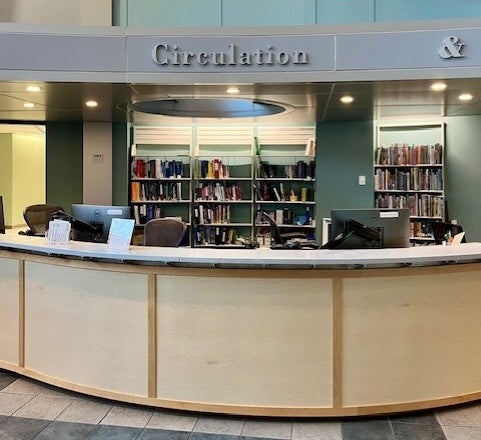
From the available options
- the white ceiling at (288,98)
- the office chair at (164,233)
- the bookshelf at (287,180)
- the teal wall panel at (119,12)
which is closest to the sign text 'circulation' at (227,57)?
the white ceiling at (288,98)

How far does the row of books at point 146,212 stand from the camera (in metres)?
7.60

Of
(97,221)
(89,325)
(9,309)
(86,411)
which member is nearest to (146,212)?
(97,221)

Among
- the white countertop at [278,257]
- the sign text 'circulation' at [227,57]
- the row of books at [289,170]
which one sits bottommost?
the white countertop at [278,257]

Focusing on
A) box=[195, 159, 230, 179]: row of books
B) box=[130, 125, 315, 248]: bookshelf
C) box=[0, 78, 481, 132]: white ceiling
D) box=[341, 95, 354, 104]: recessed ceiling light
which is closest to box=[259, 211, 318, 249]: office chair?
box=[130, 125, 315, 248]: bookshelf

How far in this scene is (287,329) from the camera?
108 inches

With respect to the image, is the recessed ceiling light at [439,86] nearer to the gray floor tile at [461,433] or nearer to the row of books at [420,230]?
the row of books at [420,230]

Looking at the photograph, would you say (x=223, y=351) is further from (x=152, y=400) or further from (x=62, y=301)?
(x=62, y=301)

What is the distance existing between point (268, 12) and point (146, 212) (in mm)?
3693

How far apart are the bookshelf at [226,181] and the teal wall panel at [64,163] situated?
850 mm

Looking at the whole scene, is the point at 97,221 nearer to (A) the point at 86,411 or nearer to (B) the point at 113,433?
(A) the point at 86,411

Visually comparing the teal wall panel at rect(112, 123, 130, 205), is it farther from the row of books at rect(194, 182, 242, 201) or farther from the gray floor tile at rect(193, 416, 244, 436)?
the gray floor tile at rect(193, 416, 244, 436)

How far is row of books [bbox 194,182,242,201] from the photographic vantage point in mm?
7645

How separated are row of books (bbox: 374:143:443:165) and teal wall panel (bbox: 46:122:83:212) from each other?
443 cm

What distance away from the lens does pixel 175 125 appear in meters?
7.73
